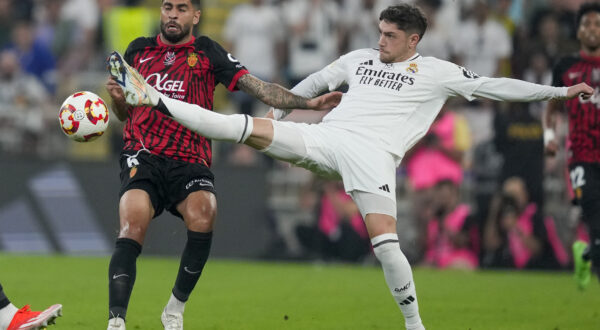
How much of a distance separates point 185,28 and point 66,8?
13098mm

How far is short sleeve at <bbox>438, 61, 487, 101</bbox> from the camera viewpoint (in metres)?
8.12

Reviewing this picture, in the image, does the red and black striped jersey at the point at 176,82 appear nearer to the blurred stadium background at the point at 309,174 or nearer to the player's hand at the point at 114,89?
the player's hand at the point at 114,89

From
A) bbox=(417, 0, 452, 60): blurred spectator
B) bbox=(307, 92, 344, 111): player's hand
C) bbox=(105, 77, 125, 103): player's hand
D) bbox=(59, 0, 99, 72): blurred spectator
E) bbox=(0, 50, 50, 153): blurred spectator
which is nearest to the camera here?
bbox=(105, 77, 125, 103): player's hand

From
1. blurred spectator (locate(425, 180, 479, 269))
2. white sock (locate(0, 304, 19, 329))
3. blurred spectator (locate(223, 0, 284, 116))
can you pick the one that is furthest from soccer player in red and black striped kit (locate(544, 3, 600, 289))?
blurred spectator (locate(223, 0, 284, 116))

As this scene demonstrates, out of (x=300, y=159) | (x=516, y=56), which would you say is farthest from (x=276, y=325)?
(x=516, y=56)

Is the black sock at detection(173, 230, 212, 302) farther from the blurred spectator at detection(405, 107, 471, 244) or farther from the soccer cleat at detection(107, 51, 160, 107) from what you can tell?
the blurred spectator at detection(405, 107, 471, 244)

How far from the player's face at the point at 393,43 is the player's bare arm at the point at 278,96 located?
496 millimetres

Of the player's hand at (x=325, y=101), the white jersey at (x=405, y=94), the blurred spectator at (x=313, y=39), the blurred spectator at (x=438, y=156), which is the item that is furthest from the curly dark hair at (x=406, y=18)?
the blurred spectator at (x=313, y=39)

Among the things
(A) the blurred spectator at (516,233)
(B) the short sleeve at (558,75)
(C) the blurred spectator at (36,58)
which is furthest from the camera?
(C) the blurred spectator at (36,58)

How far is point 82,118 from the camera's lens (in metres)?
7.71

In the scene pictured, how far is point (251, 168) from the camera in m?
17.1

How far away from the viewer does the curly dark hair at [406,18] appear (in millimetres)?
8328

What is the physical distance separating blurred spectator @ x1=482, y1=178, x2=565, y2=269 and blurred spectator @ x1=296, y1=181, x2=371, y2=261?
2038mm

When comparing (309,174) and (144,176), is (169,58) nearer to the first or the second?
(144,176)
